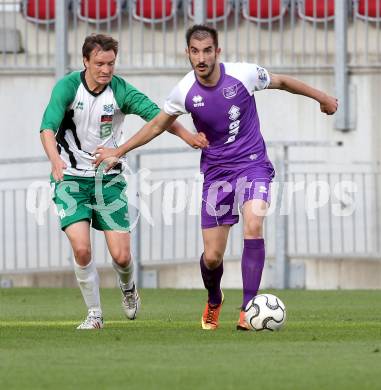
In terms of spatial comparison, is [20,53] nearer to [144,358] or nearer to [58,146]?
[58,146]

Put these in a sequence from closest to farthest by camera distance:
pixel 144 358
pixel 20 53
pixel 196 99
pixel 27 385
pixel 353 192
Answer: pixel 27 385, pixel 144 358, pixel 196 99, pixel 353 192, pixel 20 53

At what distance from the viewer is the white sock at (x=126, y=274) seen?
434 inches

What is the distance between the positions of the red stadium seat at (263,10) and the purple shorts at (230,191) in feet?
29.6

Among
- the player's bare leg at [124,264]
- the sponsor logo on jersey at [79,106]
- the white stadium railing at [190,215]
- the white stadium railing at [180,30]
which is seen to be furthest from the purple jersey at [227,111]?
the white stadium railing at [180,30]

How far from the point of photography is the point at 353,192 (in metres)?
17.6

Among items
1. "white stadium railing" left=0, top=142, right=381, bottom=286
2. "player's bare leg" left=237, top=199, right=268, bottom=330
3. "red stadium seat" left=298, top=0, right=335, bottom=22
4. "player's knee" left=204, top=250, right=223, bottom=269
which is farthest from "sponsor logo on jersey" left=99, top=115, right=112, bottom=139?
"red stadium seat" left=298, top=0, right=335, bottom=22

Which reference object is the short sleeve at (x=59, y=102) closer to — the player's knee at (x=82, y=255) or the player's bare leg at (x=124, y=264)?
the player's knee at (x=82, y=255)

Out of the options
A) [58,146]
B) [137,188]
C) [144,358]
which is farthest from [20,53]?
[144,358]

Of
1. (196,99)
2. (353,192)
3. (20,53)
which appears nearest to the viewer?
(196,99)

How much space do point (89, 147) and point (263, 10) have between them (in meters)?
8.94

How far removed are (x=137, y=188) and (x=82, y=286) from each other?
7.23 meters

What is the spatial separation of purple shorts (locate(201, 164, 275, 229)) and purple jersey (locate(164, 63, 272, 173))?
60 mm

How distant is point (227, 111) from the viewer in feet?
33.0

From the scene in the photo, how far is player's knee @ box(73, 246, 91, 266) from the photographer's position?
34.1 ft
